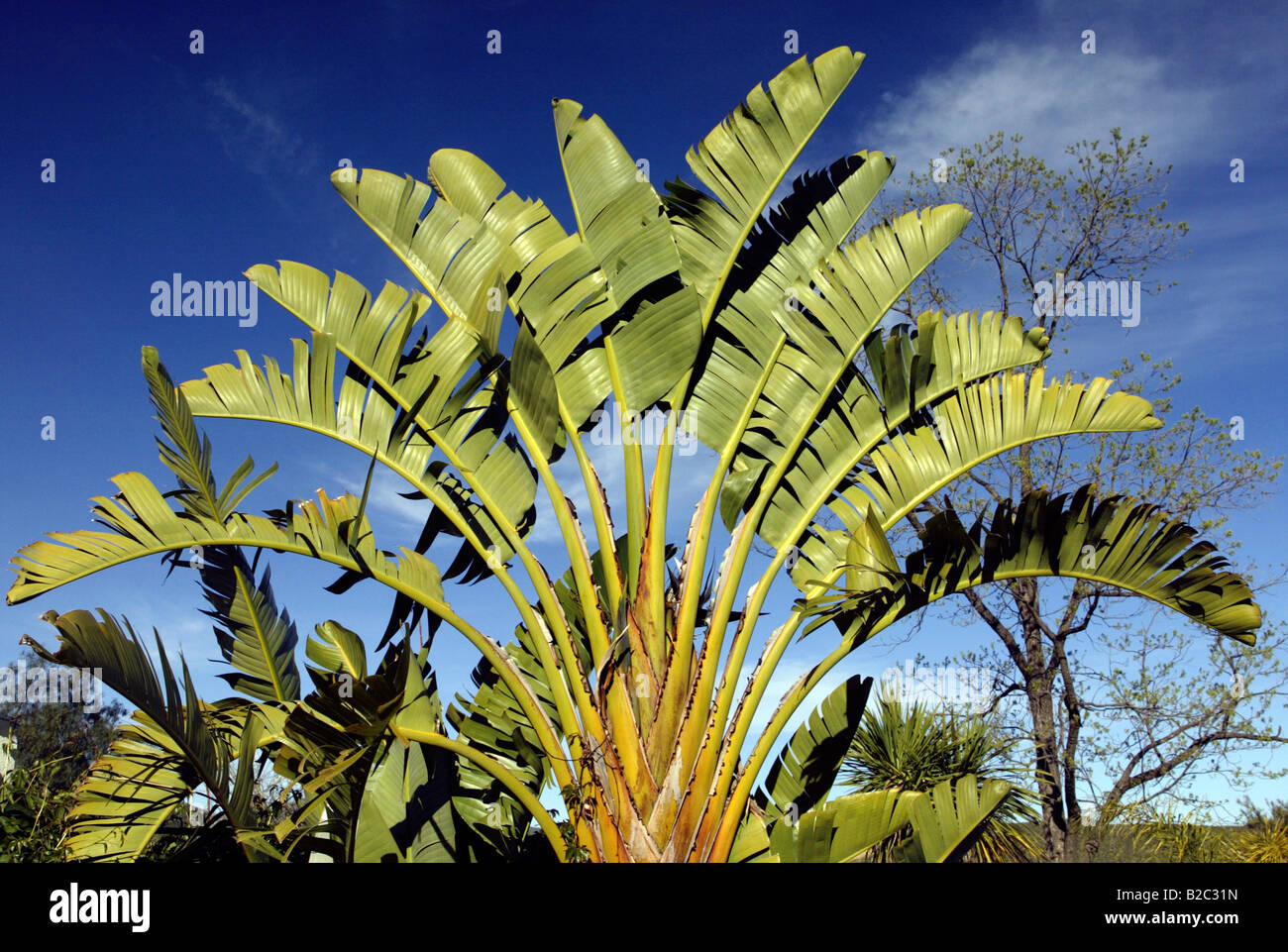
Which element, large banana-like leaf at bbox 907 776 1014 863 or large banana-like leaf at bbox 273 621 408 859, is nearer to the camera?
large banana-like leaf at bbox 273 621 408 859

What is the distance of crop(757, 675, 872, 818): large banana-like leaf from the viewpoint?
19.3 feet

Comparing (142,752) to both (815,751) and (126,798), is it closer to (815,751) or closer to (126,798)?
(126,798)

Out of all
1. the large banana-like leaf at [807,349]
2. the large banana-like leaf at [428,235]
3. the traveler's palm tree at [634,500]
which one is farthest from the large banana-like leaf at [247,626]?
the large banana-like leaf at [807,349]

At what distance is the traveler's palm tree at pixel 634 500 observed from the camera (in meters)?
5.06

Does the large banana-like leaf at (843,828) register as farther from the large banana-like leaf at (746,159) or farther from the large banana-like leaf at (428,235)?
the large banana-like leaf at (428,235)

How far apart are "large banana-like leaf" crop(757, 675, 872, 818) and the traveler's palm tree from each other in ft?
0.07

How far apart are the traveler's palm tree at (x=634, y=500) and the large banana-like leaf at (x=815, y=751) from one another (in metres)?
0.02

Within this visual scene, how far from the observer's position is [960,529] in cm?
500

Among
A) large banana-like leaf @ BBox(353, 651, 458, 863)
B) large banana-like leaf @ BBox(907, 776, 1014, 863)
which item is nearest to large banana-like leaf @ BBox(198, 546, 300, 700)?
large banana-like leaf @ BBox(353, 651, 458, 863)

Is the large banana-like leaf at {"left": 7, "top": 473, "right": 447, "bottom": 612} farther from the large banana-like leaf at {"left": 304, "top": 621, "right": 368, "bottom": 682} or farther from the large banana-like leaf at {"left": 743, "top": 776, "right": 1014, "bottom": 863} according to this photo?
the large banana-like leaf at {"left": 743, "top": 776, "right": 1014, "bottom": 863}

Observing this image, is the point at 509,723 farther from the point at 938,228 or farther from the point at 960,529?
the point at 938,228

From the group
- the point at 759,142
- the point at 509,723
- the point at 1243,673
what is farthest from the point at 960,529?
the point at 1243,673

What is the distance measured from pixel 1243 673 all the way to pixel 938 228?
798cm
